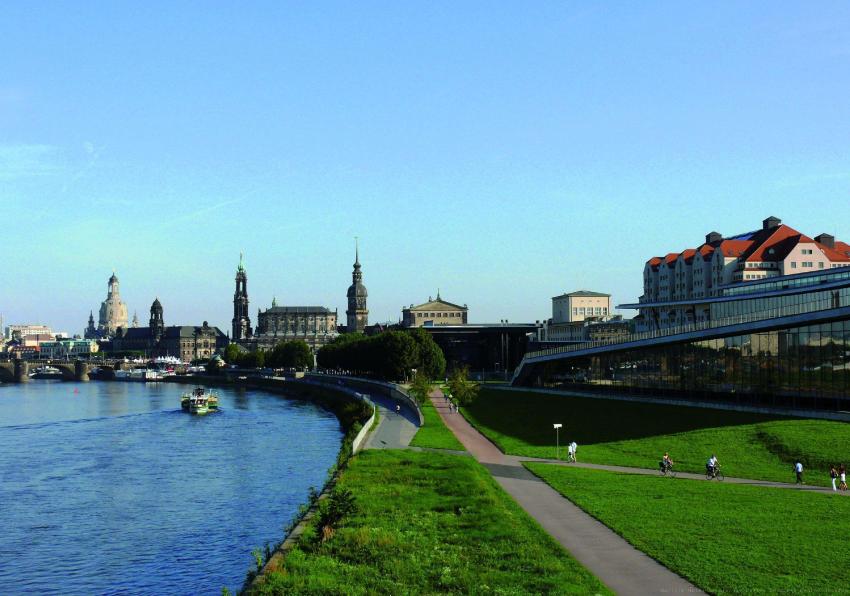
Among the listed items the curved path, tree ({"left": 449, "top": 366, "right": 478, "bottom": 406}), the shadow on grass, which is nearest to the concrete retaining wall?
tree ({"left": 449, "top": 366, "right": 478, "bottom": 406})

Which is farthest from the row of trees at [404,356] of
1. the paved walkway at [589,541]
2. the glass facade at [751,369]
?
the paved walkway at [589,541]

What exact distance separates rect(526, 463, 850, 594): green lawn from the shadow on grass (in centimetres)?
1691

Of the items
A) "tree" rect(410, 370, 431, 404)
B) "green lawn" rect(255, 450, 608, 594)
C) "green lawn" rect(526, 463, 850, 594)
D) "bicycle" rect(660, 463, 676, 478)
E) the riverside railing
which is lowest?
"green lawn" rect(255, 450, 608, 594)

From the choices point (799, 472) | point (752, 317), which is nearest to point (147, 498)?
point (799, 472)

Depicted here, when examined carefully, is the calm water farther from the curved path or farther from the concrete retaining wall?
the curved path

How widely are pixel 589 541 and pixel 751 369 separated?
39.5m

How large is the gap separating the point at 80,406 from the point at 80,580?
119878 mm

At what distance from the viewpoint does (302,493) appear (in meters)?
58.2

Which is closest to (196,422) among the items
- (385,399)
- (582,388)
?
(385,399)

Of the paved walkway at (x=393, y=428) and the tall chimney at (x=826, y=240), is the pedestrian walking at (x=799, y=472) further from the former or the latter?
the tall chimney at (x=826, y=240)

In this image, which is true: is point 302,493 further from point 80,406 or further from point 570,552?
point 80,406

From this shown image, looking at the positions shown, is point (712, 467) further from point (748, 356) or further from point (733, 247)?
point (733, 247)

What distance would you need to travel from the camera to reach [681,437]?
60000mm

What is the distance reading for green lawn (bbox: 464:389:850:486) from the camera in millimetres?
51031
